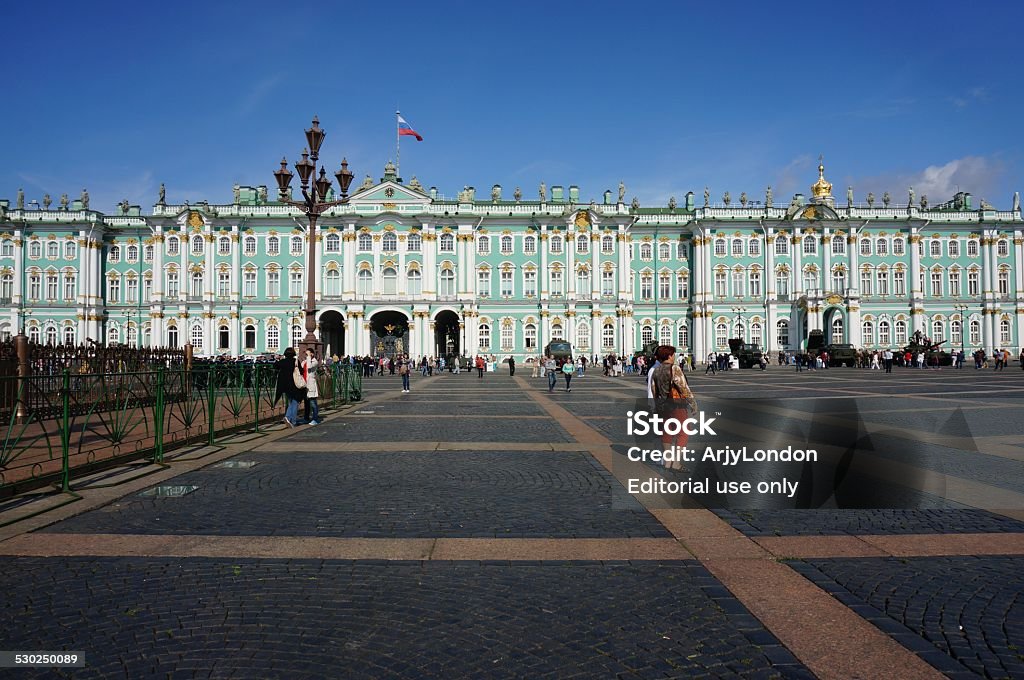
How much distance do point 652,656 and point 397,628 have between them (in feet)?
4.91

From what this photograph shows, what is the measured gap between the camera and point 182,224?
220 feet

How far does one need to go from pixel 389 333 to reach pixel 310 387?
52.6 metres

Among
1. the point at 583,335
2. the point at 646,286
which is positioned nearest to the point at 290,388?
the point at 583,335

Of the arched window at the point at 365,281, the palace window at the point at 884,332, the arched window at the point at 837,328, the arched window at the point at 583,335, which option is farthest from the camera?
the palace window at the point at 884,332

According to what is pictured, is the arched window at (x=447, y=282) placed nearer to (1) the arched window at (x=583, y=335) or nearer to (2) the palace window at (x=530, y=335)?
(2) the palace window at (x=530, y=335)

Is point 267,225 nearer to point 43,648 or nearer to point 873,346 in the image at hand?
point 873,346

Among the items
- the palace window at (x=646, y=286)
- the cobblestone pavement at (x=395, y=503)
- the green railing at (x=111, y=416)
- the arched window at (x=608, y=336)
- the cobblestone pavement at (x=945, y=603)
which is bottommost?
the cobblestone pavement at (x=945, y=603)

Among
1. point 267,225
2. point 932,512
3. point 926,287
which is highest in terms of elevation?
point 267,225

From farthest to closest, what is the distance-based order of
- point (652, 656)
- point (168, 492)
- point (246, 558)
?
point (168, 492) → point (246, 558) → point (652, 656)

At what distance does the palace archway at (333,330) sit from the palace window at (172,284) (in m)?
13.7

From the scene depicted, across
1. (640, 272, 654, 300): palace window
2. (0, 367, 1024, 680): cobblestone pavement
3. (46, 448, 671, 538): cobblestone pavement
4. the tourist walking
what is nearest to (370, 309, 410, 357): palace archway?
(640, 272, 654, 300): palace window

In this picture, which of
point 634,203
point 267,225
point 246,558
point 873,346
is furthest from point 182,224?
point 246,558

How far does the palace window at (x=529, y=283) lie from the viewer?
67.5 meters

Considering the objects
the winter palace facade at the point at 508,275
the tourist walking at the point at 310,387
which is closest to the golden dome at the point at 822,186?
the winter palace facade at the point at 508,275
